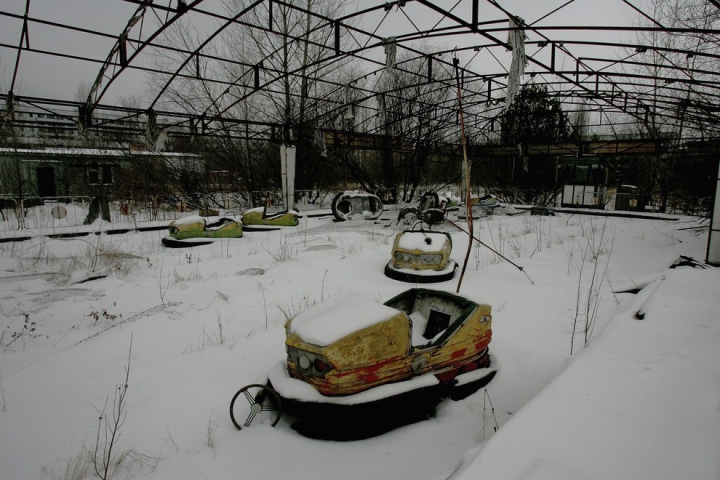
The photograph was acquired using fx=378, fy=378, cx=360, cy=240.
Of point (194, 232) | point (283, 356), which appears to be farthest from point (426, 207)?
point (283, 356)

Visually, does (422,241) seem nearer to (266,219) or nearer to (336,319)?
(336,319)

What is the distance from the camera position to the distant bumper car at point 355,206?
12.8 metres

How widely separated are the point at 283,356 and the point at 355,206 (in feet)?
33.8

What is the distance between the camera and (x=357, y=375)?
6.80ft

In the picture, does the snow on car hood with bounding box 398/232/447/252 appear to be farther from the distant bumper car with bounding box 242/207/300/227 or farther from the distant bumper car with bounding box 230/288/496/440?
the distant bumper car with bounding box 242/207/300/227

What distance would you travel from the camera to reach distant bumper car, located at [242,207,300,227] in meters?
10.6

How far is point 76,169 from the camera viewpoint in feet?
62.2

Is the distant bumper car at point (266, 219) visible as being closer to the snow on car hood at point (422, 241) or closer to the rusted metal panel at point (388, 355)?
the snow on car hood at point (422, 241)

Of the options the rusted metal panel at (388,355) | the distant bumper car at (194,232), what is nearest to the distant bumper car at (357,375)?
the rusted metal panel at (388,355)

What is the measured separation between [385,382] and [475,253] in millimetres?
4817

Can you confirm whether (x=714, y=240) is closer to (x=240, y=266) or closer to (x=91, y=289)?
(x=240, y=266)

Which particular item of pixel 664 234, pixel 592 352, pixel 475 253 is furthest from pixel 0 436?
pixel 664 234

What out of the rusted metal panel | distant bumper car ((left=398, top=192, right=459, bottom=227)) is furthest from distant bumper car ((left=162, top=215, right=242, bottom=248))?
the rusted metal panel

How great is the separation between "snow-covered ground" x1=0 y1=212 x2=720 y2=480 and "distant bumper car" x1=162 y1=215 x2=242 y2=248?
2.38 m
